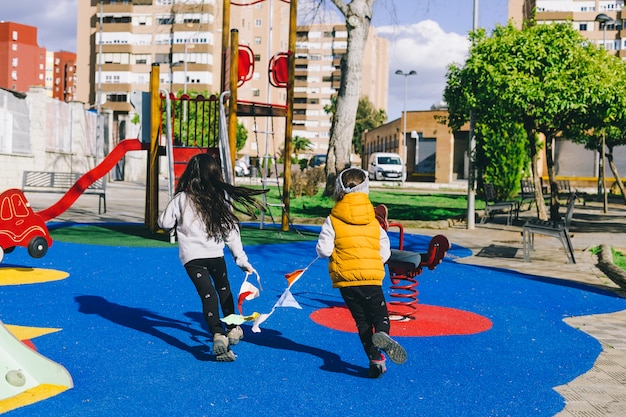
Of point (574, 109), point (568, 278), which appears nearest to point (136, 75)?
point (574, 109)

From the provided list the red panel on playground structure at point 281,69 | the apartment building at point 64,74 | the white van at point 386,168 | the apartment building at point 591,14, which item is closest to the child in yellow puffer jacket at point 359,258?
the red panel on playground structure at point 281,69

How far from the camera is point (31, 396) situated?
4637mm

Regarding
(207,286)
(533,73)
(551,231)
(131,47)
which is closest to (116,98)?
(131,47)

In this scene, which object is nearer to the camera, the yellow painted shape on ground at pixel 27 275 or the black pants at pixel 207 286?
the black pants at pixel 207 286

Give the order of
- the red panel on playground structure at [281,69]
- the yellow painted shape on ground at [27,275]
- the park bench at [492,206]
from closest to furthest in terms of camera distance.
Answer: the yellow painted shape on ground at [27,275] → the red panel on playground structure at [281,69] → the park bench at [492,206]

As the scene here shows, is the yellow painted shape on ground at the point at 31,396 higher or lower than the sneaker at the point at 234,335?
lower

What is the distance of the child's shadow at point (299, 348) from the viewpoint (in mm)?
5539

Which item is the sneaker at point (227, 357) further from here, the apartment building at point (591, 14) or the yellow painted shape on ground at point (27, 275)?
the apartment building at point (591, 14)

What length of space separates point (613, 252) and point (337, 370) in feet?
33.5

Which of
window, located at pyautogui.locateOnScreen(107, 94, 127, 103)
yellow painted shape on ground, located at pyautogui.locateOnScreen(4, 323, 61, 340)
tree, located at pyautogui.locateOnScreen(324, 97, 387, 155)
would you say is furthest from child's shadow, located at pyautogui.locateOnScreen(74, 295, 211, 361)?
tree, located at pyautogui.locateOnScreen(324, 97, 387, 155)

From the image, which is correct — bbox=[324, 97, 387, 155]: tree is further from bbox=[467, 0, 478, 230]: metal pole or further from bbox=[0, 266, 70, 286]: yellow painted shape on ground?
bbox=[0, 266, 70, 286]: yellow painted shape on ground

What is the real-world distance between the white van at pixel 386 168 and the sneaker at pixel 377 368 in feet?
162

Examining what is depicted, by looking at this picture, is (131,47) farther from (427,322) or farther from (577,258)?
(427,322)

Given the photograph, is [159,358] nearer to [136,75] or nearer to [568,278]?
[568,278]
